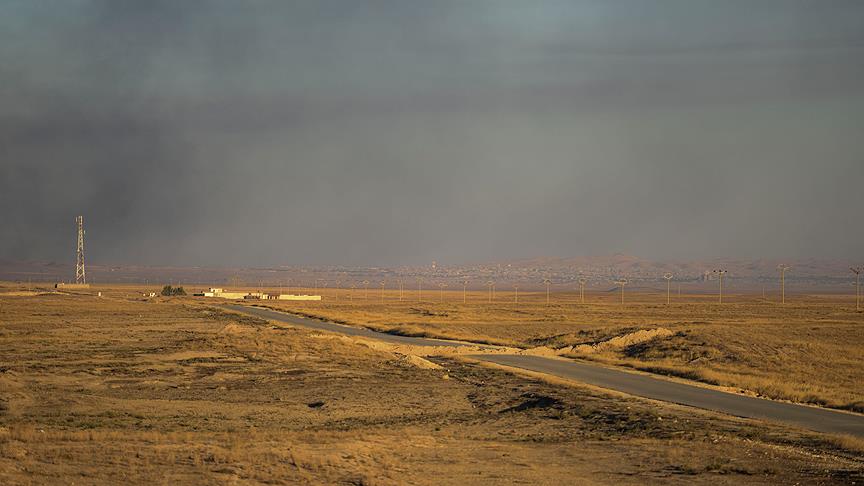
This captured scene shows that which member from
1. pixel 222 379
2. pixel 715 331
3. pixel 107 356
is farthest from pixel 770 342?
pixel 107 356

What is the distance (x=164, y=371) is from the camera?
3191 cm

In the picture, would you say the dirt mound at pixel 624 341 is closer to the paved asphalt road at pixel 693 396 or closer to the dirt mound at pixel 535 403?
the paved asphalt road at pixel 693 396

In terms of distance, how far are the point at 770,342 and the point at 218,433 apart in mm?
34259

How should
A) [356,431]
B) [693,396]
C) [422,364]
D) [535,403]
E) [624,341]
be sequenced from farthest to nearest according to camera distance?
[624,341] → [422,364] → [693,396] → [535,403] → [356,431]

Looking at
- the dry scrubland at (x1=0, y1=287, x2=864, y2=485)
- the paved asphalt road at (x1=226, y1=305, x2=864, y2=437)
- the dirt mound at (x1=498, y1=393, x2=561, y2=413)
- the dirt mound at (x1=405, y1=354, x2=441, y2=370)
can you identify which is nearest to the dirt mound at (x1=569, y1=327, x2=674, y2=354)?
the paved asphalt road at (x1=226, y1=305, x2=864, y2=437)

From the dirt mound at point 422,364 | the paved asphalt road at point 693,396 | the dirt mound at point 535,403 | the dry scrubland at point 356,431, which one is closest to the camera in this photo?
the dry scrubland at point 356,431

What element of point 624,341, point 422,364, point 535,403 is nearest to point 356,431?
point 535,403

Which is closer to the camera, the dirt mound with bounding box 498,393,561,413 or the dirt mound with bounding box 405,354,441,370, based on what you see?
the dirt mound with bounding box 498,393,561,413

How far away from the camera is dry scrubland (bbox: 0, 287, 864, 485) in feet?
49.0

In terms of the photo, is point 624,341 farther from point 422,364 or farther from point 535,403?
point 535,403

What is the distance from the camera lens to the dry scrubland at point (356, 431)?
14922 millimetres

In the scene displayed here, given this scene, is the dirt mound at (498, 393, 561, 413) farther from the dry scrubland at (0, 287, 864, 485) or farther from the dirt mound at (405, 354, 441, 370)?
the dirt mound at (405, 354, 441, 370)

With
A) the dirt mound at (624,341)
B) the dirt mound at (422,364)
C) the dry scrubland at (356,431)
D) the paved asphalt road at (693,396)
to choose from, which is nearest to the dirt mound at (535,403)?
the dry scrubland at (356,431)

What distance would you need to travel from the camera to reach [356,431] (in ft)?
64.2
